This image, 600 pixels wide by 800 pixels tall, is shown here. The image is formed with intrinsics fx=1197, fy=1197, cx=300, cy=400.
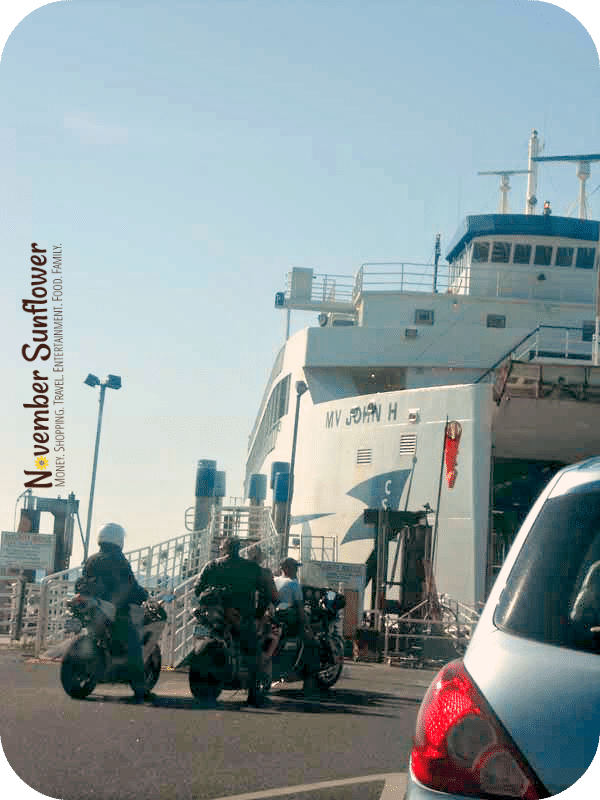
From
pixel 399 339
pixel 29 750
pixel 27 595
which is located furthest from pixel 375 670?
pixel 399 339

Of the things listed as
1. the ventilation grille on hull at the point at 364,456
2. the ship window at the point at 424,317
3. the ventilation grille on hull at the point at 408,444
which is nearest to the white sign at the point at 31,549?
the ventilation grille on hull at the point at 408,444

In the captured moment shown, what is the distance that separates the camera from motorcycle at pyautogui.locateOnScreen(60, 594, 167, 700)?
5.07 metres

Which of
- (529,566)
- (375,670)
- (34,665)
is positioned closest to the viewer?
(529,566)

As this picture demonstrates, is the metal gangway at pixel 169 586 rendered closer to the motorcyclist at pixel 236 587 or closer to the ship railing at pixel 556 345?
the motorcyclist at pixel 236 587

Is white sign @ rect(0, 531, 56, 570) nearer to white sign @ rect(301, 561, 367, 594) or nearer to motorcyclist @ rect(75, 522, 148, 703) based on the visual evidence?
motorcyclist @ rect(75, 522, 148, 703)

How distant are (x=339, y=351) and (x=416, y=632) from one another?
408 inches

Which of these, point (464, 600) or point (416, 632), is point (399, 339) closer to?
point (464, 600)

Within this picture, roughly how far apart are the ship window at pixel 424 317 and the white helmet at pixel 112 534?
19459 mm

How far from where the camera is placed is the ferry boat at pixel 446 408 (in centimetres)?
1814

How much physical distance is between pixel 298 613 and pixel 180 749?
5.86m

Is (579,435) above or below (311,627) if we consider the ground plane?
above

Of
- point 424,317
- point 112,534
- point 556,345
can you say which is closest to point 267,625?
point 112,534

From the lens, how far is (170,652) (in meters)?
9.97

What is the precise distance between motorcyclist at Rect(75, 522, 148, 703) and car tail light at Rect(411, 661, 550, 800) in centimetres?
365
